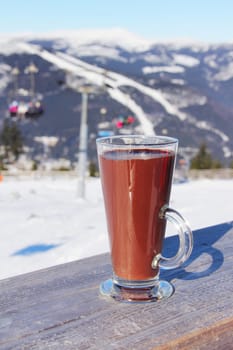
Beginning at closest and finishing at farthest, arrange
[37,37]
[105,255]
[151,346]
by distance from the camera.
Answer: [151,346], [105,255], [37,37]

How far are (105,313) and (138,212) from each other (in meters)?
0.17

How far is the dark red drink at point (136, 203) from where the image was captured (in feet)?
2.49

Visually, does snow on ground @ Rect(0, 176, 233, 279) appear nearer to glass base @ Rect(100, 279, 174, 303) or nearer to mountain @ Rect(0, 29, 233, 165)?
glass base @ Rect(100, 279, 174, 303)

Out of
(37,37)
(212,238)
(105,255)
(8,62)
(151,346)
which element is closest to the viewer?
(151,346)

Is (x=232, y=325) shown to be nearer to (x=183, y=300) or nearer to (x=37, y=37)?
(x=183, y=300)

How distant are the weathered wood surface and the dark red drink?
7cm

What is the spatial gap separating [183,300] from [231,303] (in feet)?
0.26

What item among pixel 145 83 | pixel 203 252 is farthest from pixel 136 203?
pixel 145 83

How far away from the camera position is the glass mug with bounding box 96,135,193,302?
0.76 m

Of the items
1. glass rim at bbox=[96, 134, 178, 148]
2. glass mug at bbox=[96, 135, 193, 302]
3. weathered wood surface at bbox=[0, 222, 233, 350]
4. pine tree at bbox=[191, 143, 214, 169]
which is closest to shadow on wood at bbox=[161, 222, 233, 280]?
weathered wood surface at bbox=[0, 222, 233, 350]

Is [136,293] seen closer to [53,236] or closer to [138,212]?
[138,212]

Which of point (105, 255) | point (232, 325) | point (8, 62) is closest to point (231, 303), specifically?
point (232, 325)

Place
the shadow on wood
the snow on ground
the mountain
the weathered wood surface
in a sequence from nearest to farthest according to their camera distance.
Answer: the weathered wood surface
the shadow on wood
the snow on ground
the mountain

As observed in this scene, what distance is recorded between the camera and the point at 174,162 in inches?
31.6
